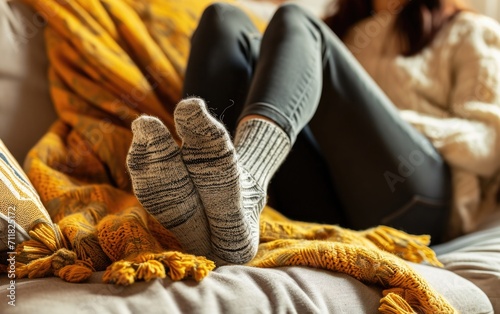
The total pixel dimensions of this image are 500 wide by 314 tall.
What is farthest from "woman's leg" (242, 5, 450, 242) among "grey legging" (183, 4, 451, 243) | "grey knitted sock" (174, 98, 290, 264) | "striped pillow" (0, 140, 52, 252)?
"striped pillow" (0, 140, 52, 252)

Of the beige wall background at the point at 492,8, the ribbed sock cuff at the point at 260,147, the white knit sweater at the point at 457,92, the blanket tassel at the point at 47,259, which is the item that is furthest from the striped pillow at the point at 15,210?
the beige wall background at the point at 492,8

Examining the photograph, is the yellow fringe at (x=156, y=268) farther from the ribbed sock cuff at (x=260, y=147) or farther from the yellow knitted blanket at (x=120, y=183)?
the ribbed sock cuff at (x=260, y=147)

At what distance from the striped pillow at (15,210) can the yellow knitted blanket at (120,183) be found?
1 centimetres

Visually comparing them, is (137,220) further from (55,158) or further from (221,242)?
(55,158)

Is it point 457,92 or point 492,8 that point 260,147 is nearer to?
point 457,92

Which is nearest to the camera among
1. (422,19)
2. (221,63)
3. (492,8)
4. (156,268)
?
(156,268)

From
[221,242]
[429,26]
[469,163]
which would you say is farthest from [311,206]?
[429,26]

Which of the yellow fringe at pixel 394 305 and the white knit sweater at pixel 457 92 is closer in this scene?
the yellow fringe at pixel 394 305

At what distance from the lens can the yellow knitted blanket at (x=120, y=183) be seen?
659mm

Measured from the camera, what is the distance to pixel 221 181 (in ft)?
2.16

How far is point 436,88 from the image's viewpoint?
1.26m

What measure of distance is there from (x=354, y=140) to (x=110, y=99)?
438 millimetres

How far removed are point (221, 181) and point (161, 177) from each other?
0.21ft

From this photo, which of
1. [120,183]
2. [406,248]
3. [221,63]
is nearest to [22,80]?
[120,183]
